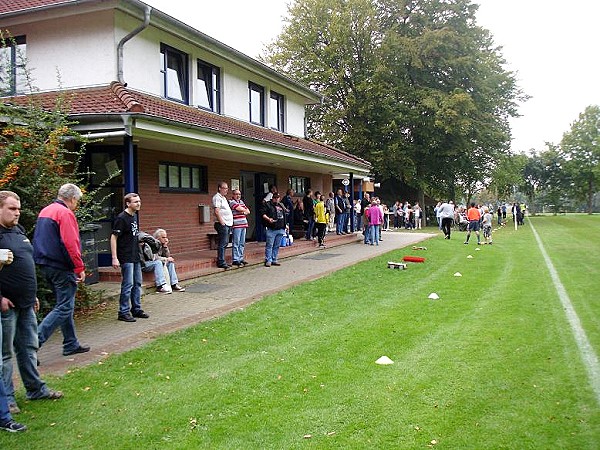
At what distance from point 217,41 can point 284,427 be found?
12.9 meters

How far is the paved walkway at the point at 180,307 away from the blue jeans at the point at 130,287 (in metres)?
0.24

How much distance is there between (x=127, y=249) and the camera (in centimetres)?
760

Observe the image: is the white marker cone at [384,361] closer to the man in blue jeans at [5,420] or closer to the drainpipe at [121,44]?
the man in blue jeans at [5,420]

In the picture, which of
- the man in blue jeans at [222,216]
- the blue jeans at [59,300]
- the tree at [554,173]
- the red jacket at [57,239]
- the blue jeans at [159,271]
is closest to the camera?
the red jacket at [57,239]

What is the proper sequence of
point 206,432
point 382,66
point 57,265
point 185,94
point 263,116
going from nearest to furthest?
point 206,432, point 57,265, point 185,94, point 263,116, point 382,66

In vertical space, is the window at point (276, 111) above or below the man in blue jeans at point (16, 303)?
above

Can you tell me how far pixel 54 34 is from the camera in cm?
1276

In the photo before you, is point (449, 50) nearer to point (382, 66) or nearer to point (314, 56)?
point (382, 66)

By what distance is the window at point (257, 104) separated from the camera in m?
18.3

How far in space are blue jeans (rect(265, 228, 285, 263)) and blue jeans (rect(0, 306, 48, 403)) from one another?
885cm

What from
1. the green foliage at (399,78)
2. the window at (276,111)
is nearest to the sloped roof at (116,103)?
the window at (276,111)

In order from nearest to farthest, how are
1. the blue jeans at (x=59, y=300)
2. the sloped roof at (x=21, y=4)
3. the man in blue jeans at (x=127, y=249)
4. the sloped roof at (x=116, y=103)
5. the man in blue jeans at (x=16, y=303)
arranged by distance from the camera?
the man in blue jeans at (x=16, y=303) < the blue jeans at (x=59, y=300) < the man in blue jeans at (x=127, y=249) < the sloped roof at (x=116, y=103) < the sloped roof at (x=21, y=4)

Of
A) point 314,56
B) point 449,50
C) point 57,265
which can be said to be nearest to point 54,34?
point 57,265

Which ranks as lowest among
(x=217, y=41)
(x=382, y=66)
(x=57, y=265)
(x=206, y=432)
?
(x=206, y=432)
